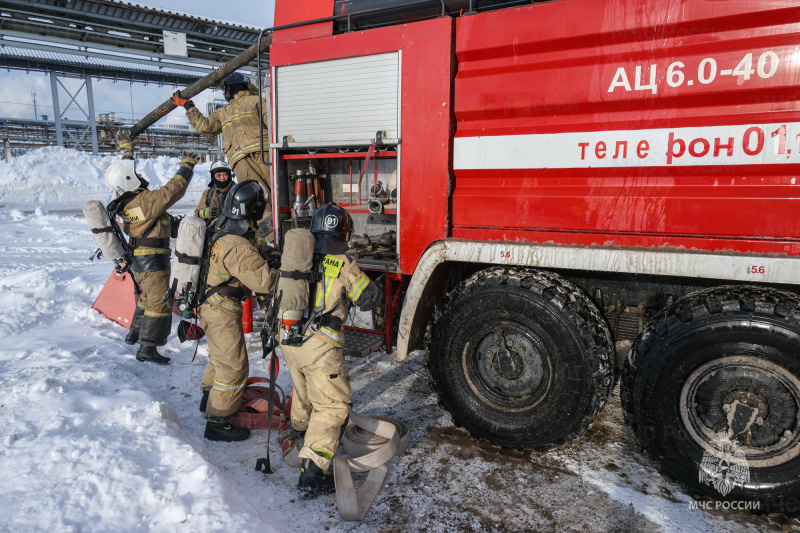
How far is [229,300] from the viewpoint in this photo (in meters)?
3.59

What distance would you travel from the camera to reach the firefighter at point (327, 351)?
286cm

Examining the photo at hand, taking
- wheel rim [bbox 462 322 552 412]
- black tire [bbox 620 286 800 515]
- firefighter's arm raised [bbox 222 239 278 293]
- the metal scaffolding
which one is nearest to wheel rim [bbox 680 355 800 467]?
black tire [bbox 620 286 800 515]

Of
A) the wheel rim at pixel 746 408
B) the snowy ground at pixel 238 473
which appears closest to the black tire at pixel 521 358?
the snowy ground at pixel 238 473

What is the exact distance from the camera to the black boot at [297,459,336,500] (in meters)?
2.84

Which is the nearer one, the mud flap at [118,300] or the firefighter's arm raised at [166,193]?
the firefighter's arm raised at [166,193]

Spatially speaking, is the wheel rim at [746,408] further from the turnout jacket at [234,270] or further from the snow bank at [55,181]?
the snow bank at [55,181]

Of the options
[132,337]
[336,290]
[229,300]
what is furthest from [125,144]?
[336,290]

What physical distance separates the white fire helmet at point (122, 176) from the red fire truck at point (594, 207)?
2.44 m

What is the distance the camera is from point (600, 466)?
10.00 feet

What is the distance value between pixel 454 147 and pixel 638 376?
182 cm

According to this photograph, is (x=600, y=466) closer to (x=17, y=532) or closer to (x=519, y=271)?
(x=519, y=271)

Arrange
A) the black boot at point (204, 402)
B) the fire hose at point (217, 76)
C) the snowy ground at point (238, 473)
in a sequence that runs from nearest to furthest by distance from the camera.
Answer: the snowy ground at point (238, 473) < the black boot at point (204, 402) < the fire hose at point (217, 76)

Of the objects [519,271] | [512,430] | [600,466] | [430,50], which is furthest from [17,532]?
[430,50]

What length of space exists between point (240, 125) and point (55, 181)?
19401 mm
